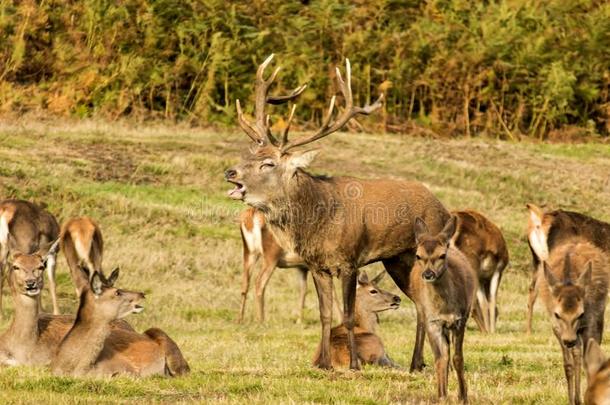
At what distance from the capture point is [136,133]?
28.3 metres

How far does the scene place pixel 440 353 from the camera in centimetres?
946

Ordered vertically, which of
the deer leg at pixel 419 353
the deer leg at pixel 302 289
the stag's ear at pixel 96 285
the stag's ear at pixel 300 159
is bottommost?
the deer leg at pixel 302 289

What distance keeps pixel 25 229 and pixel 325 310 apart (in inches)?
274

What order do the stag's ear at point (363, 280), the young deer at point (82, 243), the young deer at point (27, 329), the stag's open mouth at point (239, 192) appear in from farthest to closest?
the young deer at point (82, 243), the stag's ear at point (363, 280), the stag's open mouth at point (239, 192), the young deer at point (27, 329)

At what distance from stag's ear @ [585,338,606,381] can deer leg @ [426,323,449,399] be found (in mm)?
1297

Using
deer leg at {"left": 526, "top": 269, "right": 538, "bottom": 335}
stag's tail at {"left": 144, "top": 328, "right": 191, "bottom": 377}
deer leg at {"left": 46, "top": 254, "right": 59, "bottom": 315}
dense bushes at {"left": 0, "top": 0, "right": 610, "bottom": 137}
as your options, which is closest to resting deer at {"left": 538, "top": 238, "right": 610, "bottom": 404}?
stag's tail at {"left": 144, "top": 328, "right": 191, "bottom": 377}

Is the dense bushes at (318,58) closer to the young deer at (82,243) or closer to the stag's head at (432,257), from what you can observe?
the young deer at (82,243)

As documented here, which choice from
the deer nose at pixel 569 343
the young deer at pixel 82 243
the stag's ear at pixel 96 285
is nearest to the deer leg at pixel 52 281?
the young deer at pixel 82 243

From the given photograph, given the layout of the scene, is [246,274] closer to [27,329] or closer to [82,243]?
[82,243]

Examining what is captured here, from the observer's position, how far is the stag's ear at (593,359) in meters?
8.23

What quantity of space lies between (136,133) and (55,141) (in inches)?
104

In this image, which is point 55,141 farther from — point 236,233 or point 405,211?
point 405,211

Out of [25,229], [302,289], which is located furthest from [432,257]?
[25,229]

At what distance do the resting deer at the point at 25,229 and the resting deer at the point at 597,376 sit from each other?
10.1 meters
